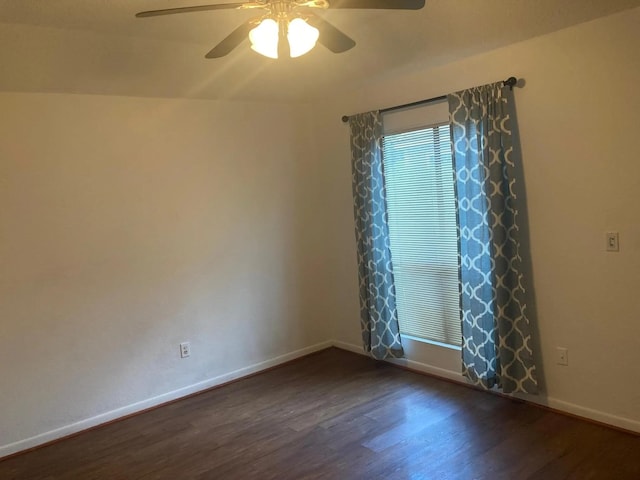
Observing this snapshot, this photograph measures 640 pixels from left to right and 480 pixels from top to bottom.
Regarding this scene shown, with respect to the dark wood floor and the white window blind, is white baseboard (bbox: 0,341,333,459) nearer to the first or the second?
the dark wood floor

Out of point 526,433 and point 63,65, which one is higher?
point 63,65

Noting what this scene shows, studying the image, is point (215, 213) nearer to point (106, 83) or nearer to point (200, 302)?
point (200, 302)

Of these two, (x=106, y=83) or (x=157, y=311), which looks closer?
(x=106, y=83)

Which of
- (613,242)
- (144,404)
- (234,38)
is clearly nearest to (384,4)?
(234,38)

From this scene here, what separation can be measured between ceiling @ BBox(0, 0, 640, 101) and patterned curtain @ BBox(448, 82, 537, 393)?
0.42 m

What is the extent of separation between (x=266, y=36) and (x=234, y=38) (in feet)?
0.75

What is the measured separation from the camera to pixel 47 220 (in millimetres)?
3229

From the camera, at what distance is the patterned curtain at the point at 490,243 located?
3.16 metres

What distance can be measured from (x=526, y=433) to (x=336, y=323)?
213 centimetres

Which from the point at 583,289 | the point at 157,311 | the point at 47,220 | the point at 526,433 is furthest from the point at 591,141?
the point at 47,220

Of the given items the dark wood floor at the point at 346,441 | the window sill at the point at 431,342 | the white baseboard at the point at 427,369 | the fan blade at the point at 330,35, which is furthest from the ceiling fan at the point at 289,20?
the white baseboard at the point at 427,369

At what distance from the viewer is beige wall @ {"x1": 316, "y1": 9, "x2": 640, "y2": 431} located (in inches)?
108

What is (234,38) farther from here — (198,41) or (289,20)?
(198,41)

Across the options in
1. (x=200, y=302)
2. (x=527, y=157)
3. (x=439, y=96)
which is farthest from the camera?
(x=200, y=302)
